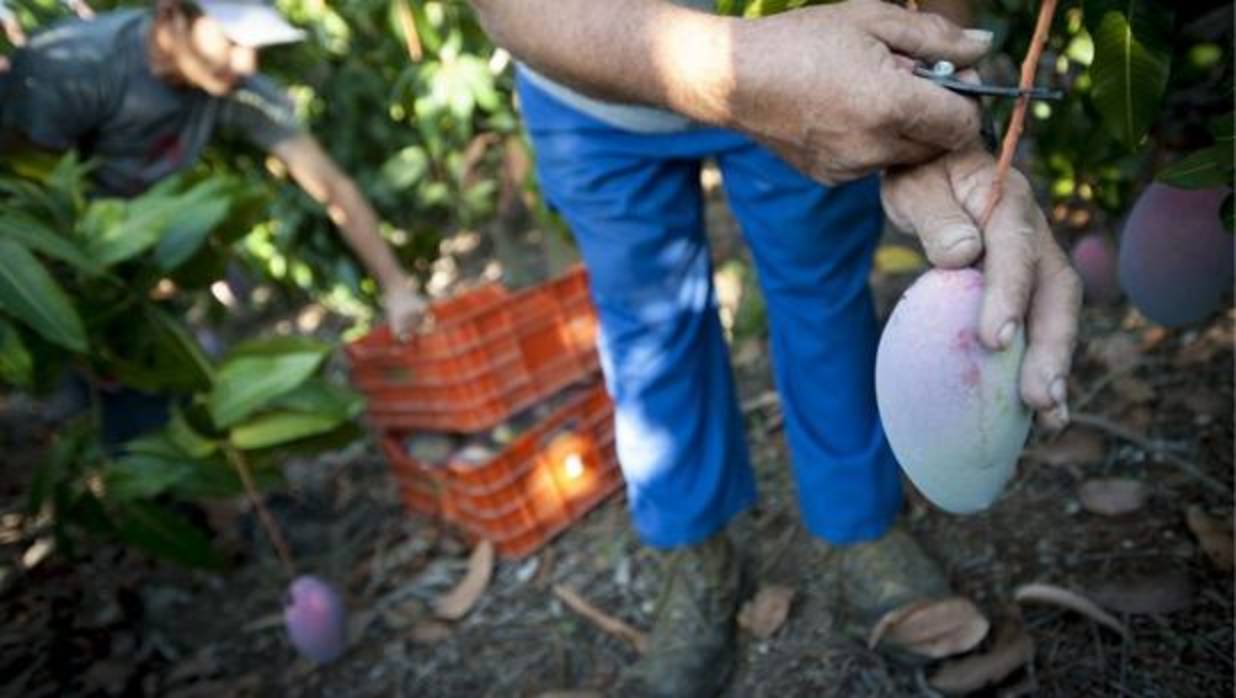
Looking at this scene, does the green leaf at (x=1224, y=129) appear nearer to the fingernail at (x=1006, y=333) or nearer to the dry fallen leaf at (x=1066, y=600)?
the fingernail at (x=1006, y=333)

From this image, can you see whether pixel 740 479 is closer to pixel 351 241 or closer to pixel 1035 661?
pixel 1035 661

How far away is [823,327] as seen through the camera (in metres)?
1.38

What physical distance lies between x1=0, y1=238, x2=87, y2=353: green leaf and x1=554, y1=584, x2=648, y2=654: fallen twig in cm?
94

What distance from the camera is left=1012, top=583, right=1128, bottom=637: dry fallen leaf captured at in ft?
4.27

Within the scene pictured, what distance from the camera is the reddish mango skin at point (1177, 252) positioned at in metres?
1.22

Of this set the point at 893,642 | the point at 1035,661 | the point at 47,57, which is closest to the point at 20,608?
the point at 47,57

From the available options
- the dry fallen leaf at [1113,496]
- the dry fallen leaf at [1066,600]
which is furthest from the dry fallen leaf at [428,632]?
the dry fallen leaf at [1113,496]

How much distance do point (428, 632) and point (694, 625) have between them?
60cm

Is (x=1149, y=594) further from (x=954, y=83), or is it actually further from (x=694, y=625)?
(x=954, y=83)

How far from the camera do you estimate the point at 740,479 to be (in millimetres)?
1659

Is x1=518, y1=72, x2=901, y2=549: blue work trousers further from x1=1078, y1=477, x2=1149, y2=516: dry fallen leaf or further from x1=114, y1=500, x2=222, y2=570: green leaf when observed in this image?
x1=114, y1=500, x2=222, y2=570: green leaf

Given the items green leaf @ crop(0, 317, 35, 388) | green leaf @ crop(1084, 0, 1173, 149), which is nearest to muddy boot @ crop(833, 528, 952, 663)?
green leaf @ crop(1084, 0, 1173, 149)

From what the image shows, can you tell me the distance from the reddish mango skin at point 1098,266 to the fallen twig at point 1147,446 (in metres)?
0.33

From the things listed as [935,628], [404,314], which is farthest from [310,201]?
[935,628]
